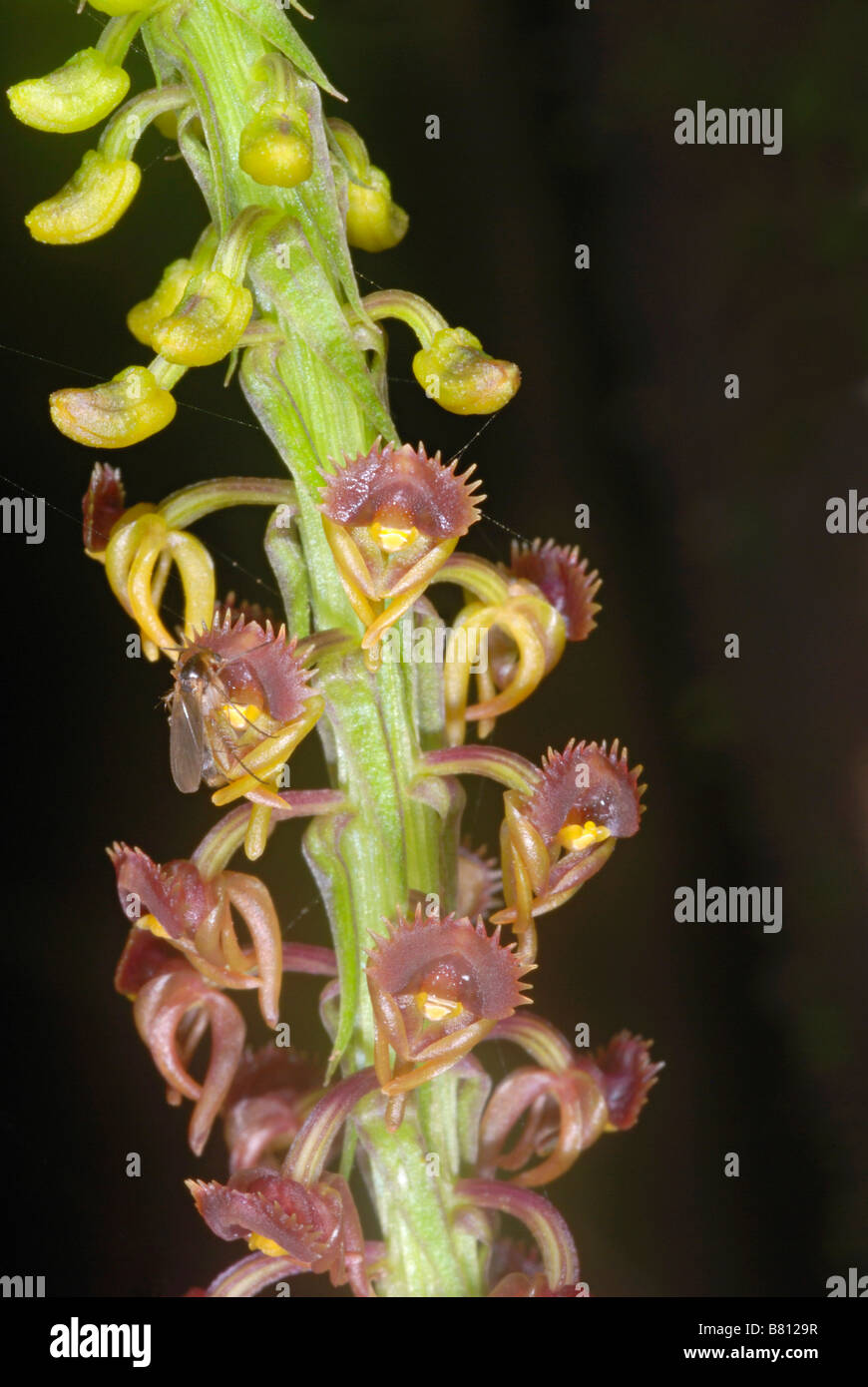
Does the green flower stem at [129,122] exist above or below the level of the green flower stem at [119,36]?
below

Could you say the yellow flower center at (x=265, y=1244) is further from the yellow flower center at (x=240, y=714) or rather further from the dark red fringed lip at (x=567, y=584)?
the dark red fringed lip at (x=567, y=584)

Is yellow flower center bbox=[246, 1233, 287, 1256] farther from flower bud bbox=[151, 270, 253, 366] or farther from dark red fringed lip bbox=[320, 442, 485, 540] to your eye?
flower bud bbox=[151, 270, 253, 366]

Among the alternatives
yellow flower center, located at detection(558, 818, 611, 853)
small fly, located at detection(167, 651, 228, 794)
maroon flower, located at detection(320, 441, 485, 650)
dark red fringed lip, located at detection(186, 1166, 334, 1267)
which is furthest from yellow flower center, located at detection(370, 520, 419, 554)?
dark red fringed lip, located at detection(186, 1166, 334, 1267)

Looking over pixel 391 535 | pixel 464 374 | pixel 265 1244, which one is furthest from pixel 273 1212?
pixel 464 374

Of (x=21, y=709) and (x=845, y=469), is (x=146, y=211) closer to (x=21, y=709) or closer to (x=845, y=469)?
(x=21, y=709)

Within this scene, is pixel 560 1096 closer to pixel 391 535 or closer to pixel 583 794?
pixel 583 794

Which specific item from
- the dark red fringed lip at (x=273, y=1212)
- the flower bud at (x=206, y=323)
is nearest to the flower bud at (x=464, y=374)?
the flower bud at (x=206, y=323)

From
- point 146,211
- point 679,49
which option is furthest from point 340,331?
point 679,49
